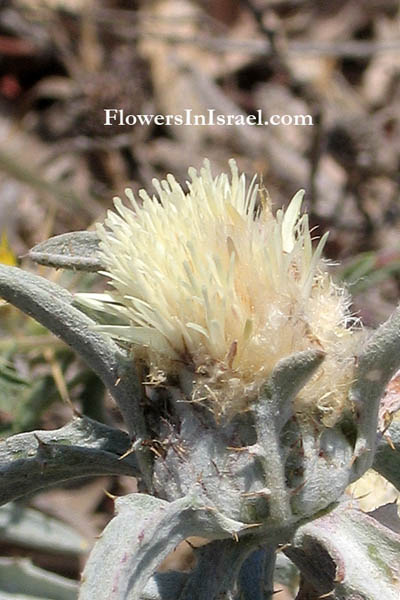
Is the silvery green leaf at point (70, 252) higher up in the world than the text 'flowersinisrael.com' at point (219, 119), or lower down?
lower down

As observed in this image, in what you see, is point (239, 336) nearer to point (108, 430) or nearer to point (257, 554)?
point (108, 430)

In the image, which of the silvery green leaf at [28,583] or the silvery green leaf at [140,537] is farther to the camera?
the silvery green leaf at [28,583]

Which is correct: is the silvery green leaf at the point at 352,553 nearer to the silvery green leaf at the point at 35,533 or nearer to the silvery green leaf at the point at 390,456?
the silvery green leaf at the point at 390,456

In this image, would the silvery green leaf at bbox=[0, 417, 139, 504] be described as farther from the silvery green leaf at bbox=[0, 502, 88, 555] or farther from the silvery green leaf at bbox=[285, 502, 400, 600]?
the silvery green leaf at bbox=[0, 502, 88, 555]

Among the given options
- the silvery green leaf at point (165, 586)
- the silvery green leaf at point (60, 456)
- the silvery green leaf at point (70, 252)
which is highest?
the silvery green leaf at point (70, 252)

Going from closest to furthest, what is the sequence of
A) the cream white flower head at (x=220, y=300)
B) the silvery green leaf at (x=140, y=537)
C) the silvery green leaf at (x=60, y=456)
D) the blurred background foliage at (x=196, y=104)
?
the silvery green leaf at (x=140, y=537) → the cream white flower head at (x=220, y=300) → the silvery green leaf at (x=60, y=456) → the blurred background foliage at (x=196, y=104)

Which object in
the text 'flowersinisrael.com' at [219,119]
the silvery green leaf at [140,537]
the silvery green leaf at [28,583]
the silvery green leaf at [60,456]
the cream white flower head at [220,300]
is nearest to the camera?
the silvery green leaf at [140,537]

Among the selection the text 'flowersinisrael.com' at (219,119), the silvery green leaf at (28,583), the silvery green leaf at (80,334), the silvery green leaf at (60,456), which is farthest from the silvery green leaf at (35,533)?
the text 'flowersinisrael.com' at (219,119)

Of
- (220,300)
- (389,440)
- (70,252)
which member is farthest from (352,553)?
(70,252)
